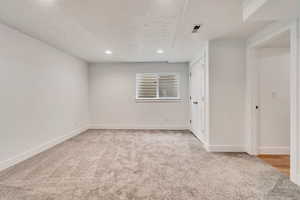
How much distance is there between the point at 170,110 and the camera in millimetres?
5844

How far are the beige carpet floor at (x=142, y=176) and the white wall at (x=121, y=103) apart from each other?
2.21 meters

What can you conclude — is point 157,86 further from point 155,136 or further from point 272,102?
point 272,102

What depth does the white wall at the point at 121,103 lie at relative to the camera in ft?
19.2

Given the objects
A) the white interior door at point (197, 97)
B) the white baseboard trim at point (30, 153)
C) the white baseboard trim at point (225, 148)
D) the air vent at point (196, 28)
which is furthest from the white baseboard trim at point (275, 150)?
the white baseboard trim at point (30, 153)

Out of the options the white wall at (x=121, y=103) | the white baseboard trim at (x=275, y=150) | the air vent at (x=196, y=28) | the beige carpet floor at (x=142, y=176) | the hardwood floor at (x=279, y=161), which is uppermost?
the air vent at (x=196, y=28)

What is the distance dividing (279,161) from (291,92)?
4.62 ft

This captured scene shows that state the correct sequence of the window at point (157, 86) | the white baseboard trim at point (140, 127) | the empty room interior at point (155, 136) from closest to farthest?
the empty room interior at point (155, 136) < the white baseboard trim at point (140, 127) < the window at point (157, 86)

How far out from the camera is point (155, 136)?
15.8ft

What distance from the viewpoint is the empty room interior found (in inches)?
82.7

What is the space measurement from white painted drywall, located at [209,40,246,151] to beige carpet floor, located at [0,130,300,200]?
0.35 meters

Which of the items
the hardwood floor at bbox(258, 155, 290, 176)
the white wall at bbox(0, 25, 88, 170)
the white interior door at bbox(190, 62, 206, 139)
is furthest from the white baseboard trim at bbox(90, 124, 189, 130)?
the hardwood floor at bbox(258, 155, 290, 176)

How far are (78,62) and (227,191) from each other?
16.3ft

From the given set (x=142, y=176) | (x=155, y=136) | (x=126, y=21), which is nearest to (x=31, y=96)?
(x=126, y=21)

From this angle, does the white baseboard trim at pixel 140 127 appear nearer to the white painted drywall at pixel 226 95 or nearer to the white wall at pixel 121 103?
the white wall at pixel 121 103
